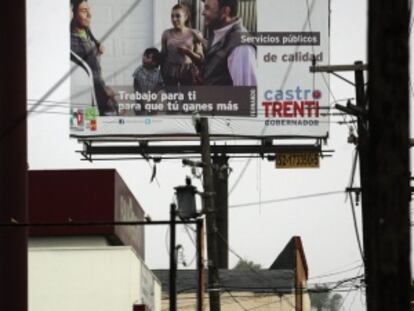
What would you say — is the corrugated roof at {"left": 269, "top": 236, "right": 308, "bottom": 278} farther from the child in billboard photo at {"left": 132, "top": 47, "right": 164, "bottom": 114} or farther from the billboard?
the child in billboard photo at {"left": 132, "top": 47, "right": 164, "bottom": 114}

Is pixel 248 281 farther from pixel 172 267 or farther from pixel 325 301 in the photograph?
pixel 325 301

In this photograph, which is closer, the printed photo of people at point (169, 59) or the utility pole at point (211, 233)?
the utility pole at point (211, 233)

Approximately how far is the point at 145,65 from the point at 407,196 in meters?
32.4

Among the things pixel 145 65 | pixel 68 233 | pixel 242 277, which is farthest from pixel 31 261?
pixel 242 277

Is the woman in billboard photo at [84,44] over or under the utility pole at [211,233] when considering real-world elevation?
over

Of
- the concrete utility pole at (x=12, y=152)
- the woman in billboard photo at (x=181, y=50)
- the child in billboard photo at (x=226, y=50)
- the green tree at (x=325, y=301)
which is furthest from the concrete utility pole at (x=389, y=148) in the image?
the green tree at (x=325, y=301)

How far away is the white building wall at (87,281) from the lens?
3500 cm

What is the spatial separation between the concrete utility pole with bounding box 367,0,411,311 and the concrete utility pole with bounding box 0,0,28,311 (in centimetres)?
937

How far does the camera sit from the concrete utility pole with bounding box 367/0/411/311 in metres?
15.9

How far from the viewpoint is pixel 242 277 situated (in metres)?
52.6

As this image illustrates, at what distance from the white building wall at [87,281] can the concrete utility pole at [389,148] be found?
19.2 m

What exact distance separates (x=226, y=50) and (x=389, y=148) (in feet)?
108

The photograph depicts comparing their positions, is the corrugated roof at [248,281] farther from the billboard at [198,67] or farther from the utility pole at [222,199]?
the billboard at [198,67]

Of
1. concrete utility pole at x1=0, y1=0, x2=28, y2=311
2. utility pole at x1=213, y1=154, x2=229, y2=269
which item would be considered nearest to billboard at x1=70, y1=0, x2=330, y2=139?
utility pole at x1=213, y1=154, x2=229, y2=269
